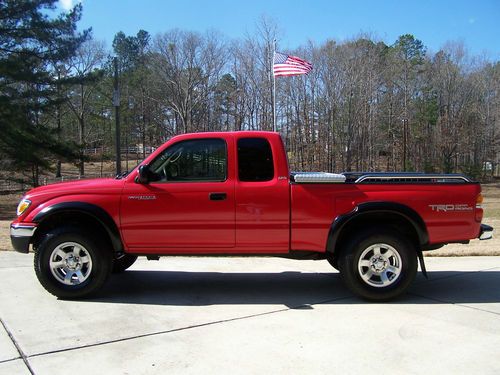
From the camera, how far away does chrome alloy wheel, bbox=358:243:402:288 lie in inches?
218

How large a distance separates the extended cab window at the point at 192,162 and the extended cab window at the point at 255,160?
0.66 ft

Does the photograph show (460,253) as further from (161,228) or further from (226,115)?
(226,115)

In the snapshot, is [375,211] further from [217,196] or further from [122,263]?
[122,263]

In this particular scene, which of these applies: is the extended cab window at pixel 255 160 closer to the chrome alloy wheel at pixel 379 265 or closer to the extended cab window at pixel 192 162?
the extended cab window at pixel 192 162

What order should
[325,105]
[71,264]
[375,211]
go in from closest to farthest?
[375,211] → [71,264] → [325,105]

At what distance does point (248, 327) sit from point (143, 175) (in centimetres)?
211

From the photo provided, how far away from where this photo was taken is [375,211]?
5.47 m

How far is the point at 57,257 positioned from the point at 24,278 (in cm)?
147

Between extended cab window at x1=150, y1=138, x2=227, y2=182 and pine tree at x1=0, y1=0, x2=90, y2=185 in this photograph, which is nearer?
extended cab window at x1=150, y1=138, x2=227, y2=182

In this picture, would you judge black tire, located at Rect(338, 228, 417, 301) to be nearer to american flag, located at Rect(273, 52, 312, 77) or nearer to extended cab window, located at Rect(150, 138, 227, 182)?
extended cab window, located at Rect(150, 138, 227, 182)

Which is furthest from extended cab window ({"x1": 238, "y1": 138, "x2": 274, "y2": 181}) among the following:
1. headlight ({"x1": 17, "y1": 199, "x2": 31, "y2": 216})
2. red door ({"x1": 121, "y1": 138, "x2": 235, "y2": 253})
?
headlight ({"x1": 17, "y1": 199, "x2": 31, "y2": 216})

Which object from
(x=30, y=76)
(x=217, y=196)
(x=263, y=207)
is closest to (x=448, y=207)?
(x=263, y=207)

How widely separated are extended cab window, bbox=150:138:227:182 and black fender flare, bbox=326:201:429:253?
142 centimetres

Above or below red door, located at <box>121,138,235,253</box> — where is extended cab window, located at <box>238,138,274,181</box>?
above
